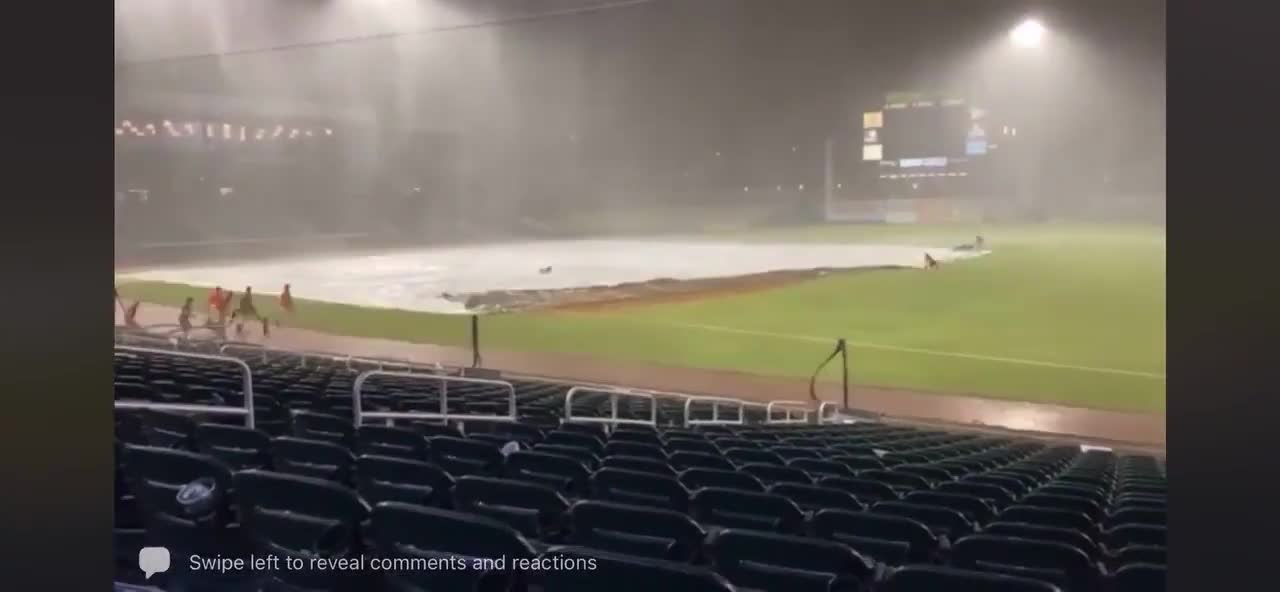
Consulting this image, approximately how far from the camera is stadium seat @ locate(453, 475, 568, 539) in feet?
10.4

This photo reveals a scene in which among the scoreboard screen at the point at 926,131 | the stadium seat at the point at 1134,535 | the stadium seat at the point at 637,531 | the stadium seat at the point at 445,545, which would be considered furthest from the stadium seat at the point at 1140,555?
the scoreboard screen at the point at 926,131

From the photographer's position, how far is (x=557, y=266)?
32.0ft

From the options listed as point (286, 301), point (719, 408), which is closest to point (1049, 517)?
point (719, 408)

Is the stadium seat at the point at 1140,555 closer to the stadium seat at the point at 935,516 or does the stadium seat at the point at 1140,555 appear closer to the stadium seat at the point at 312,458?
the stadium seat at the point at 935,516

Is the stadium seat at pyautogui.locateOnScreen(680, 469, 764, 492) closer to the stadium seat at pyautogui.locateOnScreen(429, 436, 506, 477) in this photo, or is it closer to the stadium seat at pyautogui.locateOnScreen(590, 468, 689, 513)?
the stadium seat at pyautogui.locateOnScreen(590, 468, 689, 513)

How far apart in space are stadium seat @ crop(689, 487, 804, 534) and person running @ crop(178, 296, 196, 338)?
6380 millimetres

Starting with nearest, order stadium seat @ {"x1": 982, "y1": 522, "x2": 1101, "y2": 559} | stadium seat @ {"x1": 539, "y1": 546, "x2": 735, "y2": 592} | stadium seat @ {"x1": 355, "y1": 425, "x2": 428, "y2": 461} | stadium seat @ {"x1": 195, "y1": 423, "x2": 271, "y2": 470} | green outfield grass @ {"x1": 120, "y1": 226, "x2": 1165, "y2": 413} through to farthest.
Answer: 1. stadium seat @ {"x1": 539, "y1": 546, "x2": 735, "y2": 592}
2. stadium seat @ {"x1": 982, "y1": 522, "x2": 1101, "y2": 559}
3. stadium seat @ {"x1": 195, "y1": 423, "x2": 271, "y2": 470}
4. stadium seat @ {"x1": 355, "y1": 425, "x2": 428, "y2": 461}
5. green outfield grass @ {"x1": 120, "y1": 226, "x2": 1165, "y2": 413}

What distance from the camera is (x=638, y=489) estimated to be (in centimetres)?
394

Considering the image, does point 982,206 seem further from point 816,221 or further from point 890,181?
point 816,221

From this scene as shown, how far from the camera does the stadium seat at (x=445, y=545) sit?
94.0 inches

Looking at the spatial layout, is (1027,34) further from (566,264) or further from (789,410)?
(566,264)

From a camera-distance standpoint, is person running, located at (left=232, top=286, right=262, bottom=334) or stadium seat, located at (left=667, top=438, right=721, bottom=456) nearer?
stadium seat, located at (left=667, top=438, right=721, bottom=456)

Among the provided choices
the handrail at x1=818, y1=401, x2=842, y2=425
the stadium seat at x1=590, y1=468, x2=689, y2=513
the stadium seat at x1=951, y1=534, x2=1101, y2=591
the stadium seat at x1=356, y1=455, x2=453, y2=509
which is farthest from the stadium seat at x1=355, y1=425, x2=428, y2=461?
the handrail at x1=818, y1=401, x2=842, y2=425
